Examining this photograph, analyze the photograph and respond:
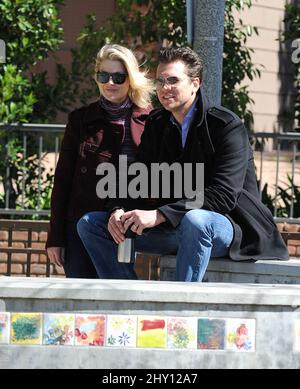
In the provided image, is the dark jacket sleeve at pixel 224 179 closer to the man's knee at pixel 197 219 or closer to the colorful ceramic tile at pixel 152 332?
the man's knee at pixel 197 219

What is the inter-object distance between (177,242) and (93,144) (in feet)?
2.39

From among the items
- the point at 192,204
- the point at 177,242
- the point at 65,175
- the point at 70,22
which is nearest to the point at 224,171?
the point at 192,204

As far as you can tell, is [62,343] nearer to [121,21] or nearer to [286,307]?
[286,307]

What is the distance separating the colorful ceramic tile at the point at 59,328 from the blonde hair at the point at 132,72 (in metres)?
1.61

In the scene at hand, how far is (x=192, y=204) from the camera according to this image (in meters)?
5.13

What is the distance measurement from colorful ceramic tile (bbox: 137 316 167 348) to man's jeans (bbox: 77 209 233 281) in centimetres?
64

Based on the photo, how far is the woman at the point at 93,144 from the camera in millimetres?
5504

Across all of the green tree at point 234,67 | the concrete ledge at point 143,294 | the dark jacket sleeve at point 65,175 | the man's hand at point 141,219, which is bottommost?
the concrete ledge at point 143,294

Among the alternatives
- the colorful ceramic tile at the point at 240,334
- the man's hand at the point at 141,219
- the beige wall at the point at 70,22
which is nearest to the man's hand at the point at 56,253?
the man's hand at the point at 141,219

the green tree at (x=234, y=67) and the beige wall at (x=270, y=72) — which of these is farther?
the beige wall at (x=270, y=72)

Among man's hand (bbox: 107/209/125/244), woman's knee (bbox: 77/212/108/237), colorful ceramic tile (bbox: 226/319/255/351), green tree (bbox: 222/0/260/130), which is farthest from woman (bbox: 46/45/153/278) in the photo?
green tree (bbox: 222/0/260/130)

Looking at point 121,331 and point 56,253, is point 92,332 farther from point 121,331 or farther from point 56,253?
point 56,253

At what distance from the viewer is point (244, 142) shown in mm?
5297
